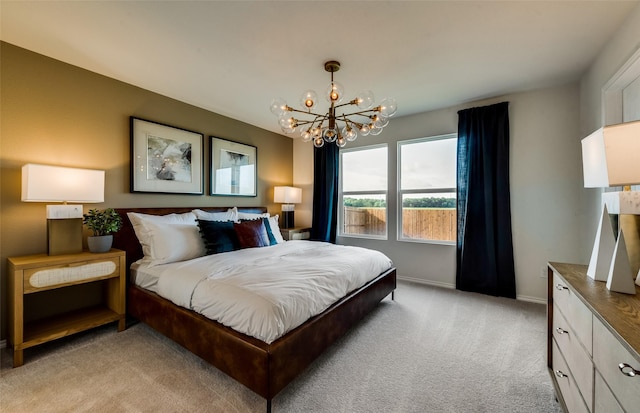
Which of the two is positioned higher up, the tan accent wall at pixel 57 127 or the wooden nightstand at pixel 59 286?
the tan accent wall at pixel 57 127

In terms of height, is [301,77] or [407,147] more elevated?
[301,77]

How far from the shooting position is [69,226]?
231 centimetres

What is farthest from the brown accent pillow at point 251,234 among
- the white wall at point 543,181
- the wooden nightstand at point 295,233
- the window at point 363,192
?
the white wall at point 543,181

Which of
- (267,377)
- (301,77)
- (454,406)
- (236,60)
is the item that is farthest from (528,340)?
(236,60)

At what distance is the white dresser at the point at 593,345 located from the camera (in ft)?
2.68

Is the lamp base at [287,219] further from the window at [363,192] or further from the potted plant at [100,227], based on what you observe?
the potted plant at [100,227]

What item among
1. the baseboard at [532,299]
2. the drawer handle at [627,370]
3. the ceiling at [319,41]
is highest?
the ceiling at [319,41]

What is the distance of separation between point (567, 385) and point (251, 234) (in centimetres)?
288

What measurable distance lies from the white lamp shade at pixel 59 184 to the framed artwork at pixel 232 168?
5.00 ft

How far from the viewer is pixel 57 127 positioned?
2451mm

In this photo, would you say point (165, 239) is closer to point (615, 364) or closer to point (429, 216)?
point (615, 364)

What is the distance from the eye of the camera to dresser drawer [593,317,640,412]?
2.54 feet

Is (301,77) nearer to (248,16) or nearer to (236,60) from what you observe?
(236,60)

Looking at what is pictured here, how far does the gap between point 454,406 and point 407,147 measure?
3374 mm
